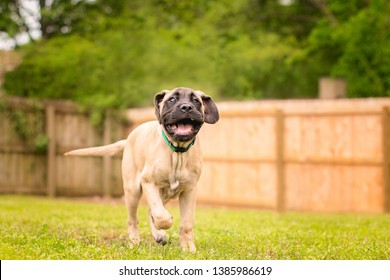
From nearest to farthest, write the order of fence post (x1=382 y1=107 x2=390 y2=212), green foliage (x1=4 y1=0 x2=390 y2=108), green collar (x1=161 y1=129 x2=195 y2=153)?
green collar (x1=161 y1=129 x2=195 y2=153) → fence post (x1=382 y1=107 x2=390 y2=212) → green foliage (x1=4 y1=0 x2=390 y2=108)

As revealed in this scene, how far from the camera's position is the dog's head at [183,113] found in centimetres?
684

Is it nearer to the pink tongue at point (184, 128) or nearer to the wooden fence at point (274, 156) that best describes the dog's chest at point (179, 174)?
the pink tongue at point (184, 128)

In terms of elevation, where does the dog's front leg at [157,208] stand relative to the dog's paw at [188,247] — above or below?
above

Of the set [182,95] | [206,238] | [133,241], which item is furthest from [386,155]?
[182,95]

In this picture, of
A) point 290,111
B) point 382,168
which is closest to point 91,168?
point 290,111

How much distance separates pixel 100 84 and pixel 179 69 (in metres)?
2.75

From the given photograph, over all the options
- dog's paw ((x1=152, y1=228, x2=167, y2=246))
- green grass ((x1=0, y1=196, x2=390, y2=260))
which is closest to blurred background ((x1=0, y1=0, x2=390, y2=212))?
green grass ((x1=0, y1=196, x2=390, y2=260))

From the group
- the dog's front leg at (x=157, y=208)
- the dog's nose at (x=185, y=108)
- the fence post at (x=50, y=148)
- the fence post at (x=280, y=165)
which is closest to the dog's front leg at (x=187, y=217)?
the dog's front leg at (x=157, y=208)

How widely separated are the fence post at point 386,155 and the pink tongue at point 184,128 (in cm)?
874

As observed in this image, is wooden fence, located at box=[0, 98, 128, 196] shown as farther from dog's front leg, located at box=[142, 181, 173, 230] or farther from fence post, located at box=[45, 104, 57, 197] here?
dog's front leg, located at box=[142, 181, 173, 230]

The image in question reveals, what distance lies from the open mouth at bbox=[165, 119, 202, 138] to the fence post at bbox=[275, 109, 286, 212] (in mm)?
9036

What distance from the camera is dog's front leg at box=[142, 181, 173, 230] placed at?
22.6 feet

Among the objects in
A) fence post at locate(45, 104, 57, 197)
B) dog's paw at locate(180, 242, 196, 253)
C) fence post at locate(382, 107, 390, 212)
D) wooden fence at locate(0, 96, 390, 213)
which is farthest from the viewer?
fence post at locate(45, 104, 57, 197)

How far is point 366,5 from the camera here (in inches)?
882
